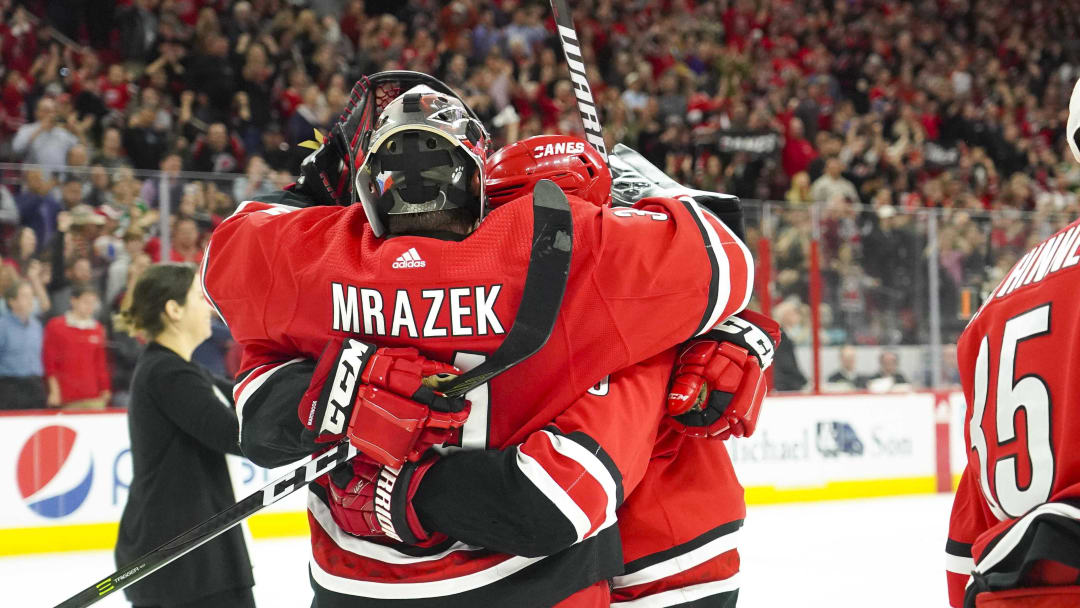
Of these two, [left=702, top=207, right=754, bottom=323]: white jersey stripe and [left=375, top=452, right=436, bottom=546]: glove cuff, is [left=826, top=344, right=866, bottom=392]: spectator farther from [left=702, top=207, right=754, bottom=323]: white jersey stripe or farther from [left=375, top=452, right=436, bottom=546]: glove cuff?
[left=375, top=452, right=436, bottom=546]: glove cuff

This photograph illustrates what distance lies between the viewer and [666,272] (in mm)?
1466

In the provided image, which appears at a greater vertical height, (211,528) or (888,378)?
(211,528)


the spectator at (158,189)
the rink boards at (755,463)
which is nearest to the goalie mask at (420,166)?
the rink boards at (755,463)

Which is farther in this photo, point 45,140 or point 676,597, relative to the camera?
point 45,140

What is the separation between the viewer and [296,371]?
1.54 meters

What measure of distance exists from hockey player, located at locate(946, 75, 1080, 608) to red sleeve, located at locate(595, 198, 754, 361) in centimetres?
32

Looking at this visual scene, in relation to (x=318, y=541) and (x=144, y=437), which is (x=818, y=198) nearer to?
(x=144, y=437)

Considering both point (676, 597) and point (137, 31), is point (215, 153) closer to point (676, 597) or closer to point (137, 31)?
point (137, 31)

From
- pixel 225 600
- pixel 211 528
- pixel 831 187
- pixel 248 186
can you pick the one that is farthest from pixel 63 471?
pixel 831 187

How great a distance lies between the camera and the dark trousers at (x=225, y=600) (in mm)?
2293

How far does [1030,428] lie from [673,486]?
65cm

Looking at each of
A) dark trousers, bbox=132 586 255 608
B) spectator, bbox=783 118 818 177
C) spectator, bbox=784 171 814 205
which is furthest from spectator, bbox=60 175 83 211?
spectator, bbox=783 118 818 177

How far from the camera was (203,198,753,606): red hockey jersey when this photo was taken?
143 centimetres

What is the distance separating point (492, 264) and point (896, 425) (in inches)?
229
